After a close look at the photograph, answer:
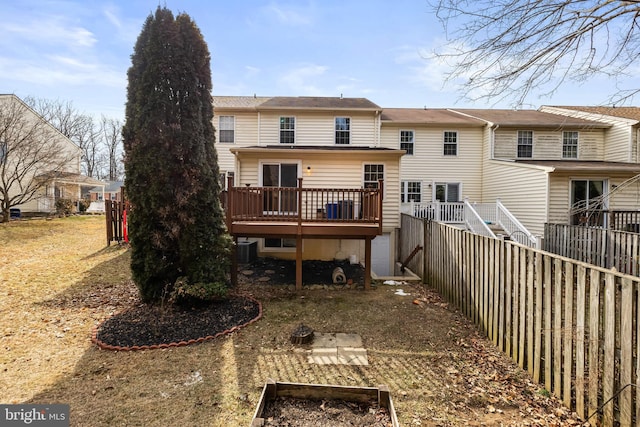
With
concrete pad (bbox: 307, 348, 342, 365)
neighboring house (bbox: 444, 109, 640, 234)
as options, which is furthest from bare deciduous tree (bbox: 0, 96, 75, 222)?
neighboring house (bbox: 444, 109, 640, 234)

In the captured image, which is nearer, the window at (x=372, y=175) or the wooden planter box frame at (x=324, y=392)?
the wooden planter box frame at (x=324, y=392)

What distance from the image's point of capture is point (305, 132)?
13.7 m

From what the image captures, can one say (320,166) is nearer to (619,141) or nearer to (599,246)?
(599,246)

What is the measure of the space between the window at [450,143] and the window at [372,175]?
650cm

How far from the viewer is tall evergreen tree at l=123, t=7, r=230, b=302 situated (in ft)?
17.9

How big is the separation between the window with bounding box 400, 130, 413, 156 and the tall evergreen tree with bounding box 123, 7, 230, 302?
1194cm

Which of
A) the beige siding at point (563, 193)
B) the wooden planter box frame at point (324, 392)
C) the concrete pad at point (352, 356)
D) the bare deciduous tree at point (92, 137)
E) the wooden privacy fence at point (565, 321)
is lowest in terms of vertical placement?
the concrete pad at point (352, 356)

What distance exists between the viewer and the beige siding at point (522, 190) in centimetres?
1216

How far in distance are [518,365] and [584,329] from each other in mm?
1297

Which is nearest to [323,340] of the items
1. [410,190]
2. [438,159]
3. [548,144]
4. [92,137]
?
[410,190]

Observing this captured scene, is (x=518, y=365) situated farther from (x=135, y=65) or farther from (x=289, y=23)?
(x=289, y=23)

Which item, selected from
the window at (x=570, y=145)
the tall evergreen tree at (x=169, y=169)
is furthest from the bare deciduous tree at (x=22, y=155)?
the window at (x=570, y=145)

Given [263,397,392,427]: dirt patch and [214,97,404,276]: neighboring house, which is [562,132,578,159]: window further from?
[263,397,392,427]: dirt patch

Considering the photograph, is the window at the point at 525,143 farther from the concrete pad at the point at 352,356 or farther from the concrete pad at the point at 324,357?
the concrete pad at the point at 324,357
